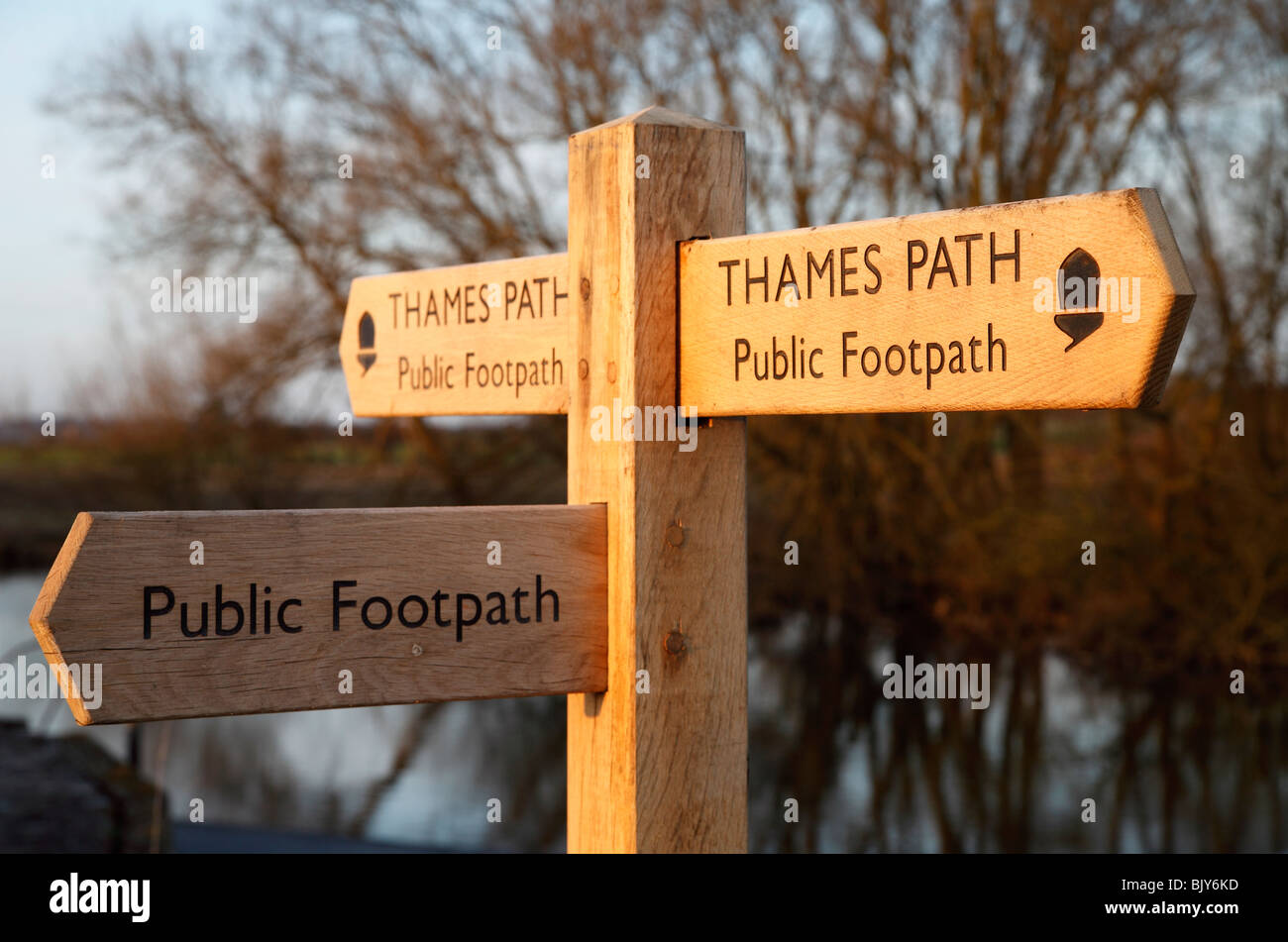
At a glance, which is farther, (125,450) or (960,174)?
(125,450)

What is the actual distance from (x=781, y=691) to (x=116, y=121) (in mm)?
7520

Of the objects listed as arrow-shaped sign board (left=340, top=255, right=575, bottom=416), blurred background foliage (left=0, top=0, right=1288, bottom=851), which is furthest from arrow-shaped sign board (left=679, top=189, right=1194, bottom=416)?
blurred background foliage (left=0, top=0, right=1288, bottom=851)

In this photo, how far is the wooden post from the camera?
1.59 meters

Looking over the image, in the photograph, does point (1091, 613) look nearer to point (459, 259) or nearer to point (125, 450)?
point (459, 259)

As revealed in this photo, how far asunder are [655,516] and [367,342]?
0.76 m

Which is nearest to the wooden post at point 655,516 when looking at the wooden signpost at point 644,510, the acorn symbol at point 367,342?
the wooden signpost at point 644,510

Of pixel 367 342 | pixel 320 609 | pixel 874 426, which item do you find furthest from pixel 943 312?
pixel 874 426

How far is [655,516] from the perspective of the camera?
1592 mm

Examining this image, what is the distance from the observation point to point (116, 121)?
12125mm

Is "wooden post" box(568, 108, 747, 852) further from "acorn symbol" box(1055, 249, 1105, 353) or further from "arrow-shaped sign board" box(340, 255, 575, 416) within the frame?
"acorn symbol" box(1055, 249, 1105, 353)

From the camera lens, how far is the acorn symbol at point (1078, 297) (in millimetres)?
1296

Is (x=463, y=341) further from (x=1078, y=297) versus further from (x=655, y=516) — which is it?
(x=1078, y=297)
